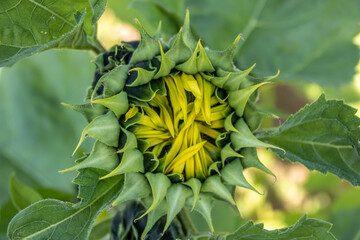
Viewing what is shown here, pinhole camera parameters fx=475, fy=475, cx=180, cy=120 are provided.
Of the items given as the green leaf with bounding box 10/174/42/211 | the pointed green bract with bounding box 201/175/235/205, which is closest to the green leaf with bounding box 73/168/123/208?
the pointed green bract with bounding box 201/175/235/205

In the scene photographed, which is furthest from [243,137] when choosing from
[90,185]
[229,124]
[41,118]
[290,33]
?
[41,118]

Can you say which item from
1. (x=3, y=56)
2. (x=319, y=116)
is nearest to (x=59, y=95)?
(x=3, y=56)

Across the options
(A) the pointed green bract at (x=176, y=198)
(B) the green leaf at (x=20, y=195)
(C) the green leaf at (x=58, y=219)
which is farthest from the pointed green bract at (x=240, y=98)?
(B) the green leaf at (x=20, y=195)

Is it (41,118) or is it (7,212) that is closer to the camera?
(7,212)

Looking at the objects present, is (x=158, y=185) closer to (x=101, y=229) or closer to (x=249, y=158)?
(x=249, y=158)

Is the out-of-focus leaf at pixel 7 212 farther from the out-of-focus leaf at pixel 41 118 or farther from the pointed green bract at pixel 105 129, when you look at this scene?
the pointed green bract at pixel 105 129

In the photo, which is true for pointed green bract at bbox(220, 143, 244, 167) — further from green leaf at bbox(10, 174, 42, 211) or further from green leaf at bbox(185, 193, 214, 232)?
green leaf at bbox(10, 174, 42, 211)
